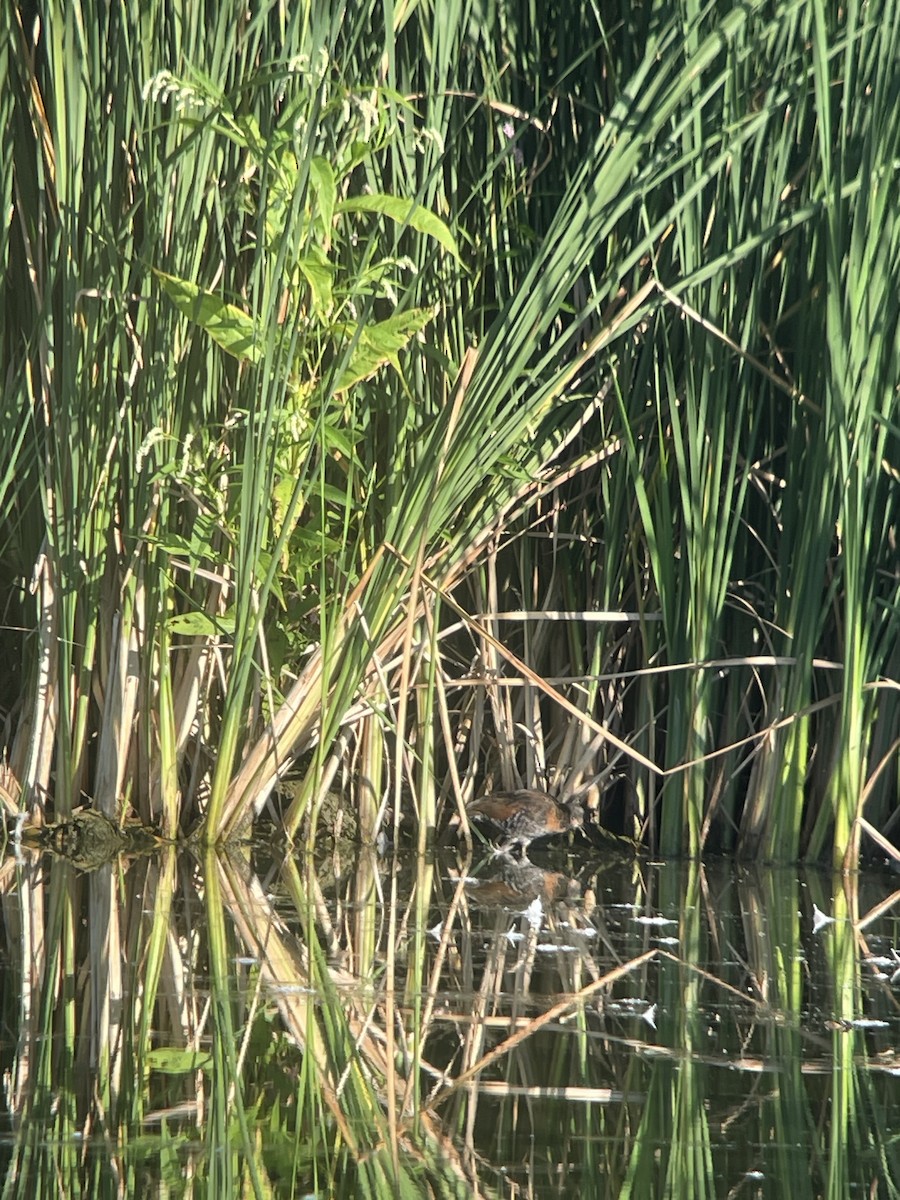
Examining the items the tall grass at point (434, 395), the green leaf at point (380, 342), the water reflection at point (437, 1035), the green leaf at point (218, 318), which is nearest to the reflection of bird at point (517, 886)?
the water reflection at point (437, 1035)

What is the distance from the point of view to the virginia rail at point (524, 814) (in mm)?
3756

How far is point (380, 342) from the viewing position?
10.8 feet

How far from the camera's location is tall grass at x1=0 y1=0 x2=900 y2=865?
334 cm

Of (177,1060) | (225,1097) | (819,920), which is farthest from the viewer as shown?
(819,920)

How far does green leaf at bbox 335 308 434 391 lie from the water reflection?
3.73 feet

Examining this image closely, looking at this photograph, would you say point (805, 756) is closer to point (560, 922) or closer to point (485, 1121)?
point (560, 922)

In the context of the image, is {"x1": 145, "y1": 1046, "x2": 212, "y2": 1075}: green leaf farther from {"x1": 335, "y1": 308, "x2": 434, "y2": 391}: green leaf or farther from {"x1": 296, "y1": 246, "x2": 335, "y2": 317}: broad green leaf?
{"x1": 296, "y1": 246, "x2": 335, "y2": 317}: broad green leaf

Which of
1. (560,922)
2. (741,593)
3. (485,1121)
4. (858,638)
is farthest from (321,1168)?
(741,593)

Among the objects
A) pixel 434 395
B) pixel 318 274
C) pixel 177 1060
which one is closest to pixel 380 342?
pixel 318 274

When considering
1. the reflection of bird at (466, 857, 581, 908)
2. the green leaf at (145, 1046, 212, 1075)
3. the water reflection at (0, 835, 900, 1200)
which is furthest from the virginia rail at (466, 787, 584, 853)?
the green leaf at (145, 1046, 212, 1075)

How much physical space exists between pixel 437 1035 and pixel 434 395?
6.58 ft

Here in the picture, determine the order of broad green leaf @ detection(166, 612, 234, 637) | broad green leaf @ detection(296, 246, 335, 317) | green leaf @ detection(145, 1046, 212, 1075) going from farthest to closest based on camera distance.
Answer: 1. broad green leaf @ detection(166, 612, 234, 637)
2. broad green leaf @ detection(296, 246, 335, 317)
3. green leaf @ detection(145, 1046, 212, 1075)

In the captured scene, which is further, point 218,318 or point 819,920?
point 218,318

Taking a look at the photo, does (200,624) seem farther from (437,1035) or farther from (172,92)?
(437,1035)
